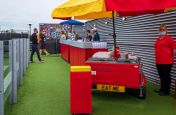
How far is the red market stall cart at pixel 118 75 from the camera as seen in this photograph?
825 centimetres

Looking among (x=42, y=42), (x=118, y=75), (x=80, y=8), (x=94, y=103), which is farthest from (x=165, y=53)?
(x=42, y=42)

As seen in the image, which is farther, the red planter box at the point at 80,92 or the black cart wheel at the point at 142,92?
the black cart wheel at the point at 142,92

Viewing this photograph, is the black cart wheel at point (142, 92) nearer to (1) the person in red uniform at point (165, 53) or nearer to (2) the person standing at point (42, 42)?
(1) the person in red uniform at point (165, 53)

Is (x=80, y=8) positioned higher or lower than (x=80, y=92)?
higher

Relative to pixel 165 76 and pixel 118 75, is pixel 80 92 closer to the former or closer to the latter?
pixel 118 75

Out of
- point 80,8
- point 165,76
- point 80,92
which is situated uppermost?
point 80,8

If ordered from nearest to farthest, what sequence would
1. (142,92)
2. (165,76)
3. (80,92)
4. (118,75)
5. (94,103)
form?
(80,92)
(94,103)
(118,75)
(142,92)
(165,76)

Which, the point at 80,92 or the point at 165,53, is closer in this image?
the point at 80,92

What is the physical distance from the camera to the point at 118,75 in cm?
834

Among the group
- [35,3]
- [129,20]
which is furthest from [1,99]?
[35,3]

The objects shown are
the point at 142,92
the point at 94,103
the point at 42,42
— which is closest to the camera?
the point at 94,103

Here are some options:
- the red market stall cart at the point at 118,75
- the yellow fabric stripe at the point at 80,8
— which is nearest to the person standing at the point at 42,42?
the yellow fabric stripe at the point at 80,8

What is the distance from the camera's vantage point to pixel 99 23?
1978 centimetres

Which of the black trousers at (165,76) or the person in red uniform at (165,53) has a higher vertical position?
the person in red uniform at (165,53)
